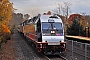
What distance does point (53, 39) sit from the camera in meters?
16.3

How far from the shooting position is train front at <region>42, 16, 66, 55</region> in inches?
640

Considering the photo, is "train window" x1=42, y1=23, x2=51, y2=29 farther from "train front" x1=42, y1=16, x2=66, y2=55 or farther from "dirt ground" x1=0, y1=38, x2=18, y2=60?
"dirt ground" x1=0, y1=38, x2=18, y2=60

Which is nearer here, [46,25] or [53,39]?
[53,39]

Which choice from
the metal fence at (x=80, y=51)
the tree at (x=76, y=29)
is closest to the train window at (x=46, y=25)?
the metal fence at (x=80, y=51)

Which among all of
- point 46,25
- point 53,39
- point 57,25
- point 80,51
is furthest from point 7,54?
point 80,51

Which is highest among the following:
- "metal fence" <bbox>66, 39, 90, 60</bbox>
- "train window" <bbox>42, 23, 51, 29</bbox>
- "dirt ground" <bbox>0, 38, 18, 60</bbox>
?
"train window" <bbox>42, 23, 51, 29</bbox>

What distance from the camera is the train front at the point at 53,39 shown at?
1627cm

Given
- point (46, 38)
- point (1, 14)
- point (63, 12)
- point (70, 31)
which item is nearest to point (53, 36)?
point (46, 38)

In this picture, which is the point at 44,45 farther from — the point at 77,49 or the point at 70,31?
the point at 70,31

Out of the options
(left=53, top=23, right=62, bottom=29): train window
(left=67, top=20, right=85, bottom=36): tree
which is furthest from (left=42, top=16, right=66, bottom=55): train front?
(left=67, top=20, right=85, bottom=36): tree

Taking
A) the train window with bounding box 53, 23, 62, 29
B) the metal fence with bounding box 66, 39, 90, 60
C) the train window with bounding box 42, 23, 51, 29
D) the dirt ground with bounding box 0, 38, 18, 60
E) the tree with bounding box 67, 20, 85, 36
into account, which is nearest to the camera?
the metal fence with bounding box 66, 39, 90, 60

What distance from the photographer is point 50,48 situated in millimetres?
16266

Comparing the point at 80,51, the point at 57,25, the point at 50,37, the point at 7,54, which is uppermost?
the point at 57,25

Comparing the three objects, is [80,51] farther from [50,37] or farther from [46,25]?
[46,25]
